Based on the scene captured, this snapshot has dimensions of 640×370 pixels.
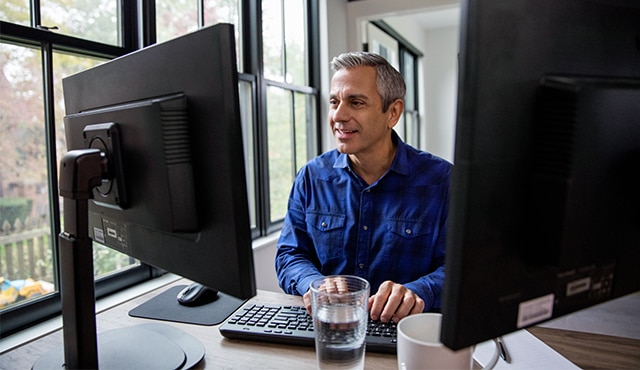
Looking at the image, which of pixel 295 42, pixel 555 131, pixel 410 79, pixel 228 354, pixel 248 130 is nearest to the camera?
pixel 555 131

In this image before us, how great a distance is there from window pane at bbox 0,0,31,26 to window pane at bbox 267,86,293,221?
154cm

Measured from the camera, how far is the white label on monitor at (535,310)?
527 millimetres

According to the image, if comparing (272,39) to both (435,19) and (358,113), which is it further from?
(435,19)

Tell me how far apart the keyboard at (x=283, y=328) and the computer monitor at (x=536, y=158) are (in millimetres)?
436

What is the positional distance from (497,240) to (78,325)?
67 centimetres

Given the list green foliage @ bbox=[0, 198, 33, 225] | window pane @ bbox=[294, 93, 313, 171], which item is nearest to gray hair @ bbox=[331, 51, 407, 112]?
green foliage @ bbox=[0, 198, 33, 225]

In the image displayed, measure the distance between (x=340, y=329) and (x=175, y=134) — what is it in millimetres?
423

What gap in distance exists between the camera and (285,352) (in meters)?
0.93

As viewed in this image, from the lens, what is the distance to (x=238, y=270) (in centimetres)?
66

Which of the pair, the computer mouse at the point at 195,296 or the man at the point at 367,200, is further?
the man at the point at 367,200

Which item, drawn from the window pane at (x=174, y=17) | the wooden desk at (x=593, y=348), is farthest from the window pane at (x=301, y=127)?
the wooden desk at (x=593, y=348)

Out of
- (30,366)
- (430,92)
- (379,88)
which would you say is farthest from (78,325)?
(430,92)

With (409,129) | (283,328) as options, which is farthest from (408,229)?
(409,129)

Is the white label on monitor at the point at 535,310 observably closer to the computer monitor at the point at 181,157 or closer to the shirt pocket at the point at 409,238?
the computer monitor at the point at 181,157
